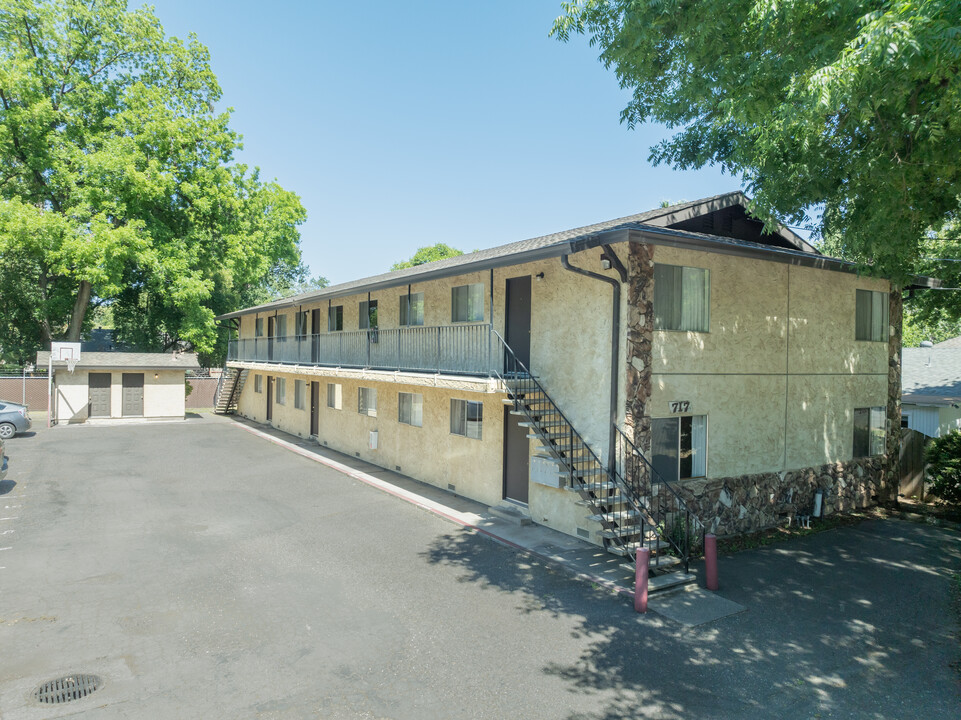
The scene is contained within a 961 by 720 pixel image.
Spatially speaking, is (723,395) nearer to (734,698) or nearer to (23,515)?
(734,698)

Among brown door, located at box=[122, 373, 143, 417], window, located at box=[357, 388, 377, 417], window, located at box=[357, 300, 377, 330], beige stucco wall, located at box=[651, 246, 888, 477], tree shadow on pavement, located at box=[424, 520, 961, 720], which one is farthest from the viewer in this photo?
brown door, located at box=[122, 373, 143, 417]

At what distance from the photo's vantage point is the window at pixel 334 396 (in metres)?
20.7

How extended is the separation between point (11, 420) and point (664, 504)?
80.3 feet

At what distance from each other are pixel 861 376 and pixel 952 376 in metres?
9.11

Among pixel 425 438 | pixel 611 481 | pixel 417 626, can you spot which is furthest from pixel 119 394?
pixel 611 481

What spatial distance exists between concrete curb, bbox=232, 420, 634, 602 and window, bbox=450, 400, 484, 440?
1.82 m

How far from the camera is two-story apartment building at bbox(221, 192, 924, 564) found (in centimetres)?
1000

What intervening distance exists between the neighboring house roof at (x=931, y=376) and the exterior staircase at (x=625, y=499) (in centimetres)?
1273

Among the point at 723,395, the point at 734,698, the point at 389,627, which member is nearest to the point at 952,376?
the point at 723,395

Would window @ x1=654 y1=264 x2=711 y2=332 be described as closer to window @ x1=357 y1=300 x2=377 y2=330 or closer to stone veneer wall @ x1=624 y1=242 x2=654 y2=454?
stone veneer wall @ x1=624 y1=242 x2=654 y2=454

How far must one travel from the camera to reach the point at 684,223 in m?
11.4

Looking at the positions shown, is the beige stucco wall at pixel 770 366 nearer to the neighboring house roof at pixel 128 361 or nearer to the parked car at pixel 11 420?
the parked car at pixel 11 420

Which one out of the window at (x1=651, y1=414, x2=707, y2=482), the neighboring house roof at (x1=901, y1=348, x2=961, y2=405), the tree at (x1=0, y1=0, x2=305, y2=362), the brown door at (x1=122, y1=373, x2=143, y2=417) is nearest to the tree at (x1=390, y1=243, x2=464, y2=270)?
the tree at (x1=0, y1=0, x2=305, y2=362)

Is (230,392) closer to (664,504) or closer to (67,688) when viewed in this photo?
(664,504)
